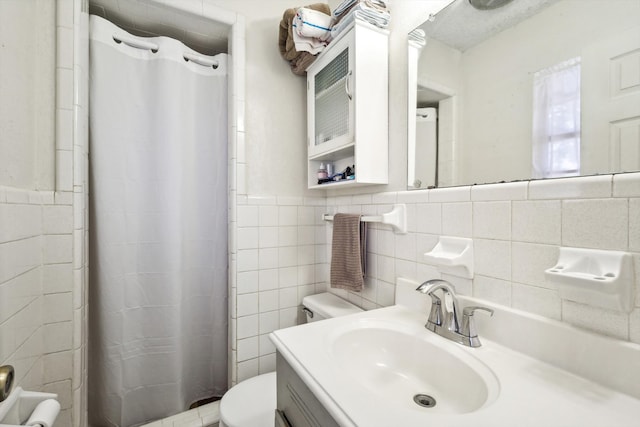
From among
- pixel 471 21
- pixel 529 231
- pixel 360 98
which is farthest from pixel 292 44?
pixel 529 231

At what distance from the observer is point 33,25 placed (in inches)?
38.0

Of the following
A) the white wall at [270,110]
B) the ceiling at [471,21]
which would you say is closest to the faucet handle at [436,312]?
the ceiling at [471,21]

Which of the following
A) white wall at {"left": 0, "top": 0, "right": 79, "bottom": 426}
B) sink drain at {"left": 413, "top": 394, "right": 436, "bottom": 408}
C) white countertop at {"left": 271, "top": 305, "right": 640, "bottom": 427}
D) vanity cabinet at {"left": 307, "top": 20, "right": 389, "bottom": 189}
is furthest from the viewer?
vanity cabinet at {"left": 307, "top": 20, "right": 389, "bottom": 189}

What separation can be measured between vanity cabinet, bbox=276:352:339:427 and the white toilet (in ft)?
0.95

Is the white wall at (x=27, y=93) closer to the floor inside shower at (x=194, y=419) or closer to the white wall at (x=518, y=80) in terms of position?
the floor inside shower at (x=194, y=419)

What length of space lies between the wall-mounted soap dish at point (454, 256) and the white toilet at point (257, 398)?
1.85ft

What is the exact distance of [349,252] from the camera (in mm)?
1258

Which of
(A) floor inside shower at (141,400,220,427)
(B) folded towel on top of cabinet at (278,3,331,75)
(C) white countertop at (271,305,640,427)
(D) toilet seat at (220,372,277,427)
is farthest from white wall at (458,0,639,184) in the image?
(A) floor inside shower at (141,400,220,427)

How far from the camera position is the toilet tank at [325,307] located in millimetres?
1301

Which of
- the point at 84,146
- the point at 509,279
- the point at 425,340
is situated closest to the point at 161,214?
the point at 84,146

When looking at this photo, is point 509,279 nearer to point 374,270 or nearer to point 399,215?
point 399,215

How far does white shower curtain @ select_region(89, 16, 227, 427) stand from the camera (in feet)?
4.24

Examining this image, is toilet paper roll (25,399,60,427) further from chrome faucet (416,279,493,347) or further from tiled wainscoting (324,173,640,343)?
tiled wainscoting (324,173,640,343)

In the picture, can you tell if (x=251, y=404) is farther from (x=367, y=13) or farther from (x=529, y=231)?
(x=367, y=13)
